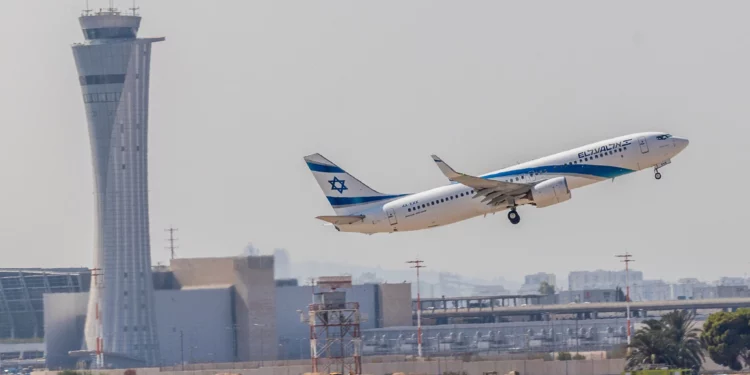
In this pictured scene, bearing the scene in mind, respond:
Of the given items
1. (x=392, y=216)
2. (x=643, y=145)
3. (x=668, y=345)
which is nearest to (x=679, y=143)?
(x=643, y=145)

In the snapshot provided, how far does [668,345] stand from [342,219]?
5409cm

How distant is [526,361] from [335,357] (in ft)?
60.9

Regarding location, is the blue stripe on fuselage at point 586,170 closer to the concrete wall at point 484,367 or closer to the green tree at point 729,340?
the concrete wall at point 484,367

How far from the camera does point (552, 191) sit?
4338 inches

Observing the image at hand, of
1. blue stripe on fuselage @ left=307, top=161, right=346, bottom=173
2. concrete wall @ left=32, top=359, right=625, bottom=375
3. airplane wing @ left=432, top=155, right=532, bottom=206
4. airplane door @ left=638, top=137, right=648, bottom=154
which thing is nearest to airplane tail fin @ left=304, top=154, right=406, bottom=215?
blue stripe on fuselage @ left=307, top=161, right=346, bottom=173

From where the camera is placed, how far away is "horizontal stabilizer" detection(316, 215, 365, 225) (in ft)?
360

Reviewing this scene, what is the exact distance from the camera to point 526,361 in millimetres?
156875

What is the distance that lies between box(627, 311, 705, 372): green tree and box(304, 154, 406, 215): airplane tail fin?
144 ft

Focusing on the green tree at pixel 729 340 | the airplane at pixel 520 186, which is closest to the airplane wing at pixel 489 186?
the airplane at pixel 520 186

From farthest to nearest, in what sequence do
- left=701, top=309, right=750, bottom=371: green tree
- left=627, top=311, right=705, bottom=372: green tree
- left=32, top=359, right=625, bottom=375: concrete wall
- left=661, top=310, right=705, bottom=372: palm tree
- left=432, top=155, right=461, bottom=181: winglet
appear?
left=701, top=309, right=750, bottom=371: green tree < left=661, top=310, right=705, bottom=372: palm tree < left=32, top=359, right=625, bottom=375: concrete wall < left=627, top=311, right=705, bottom=372: green tree < left=432, top=155, right=461, bottom=181: winglet

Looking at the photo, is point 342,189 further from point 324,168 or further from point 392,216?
point 392,216

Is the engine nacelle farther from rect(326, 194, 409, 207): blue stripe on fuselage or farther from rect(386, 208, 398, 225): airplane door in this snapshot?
rect(326, 194, 409, 207): blue stripe on fuselage

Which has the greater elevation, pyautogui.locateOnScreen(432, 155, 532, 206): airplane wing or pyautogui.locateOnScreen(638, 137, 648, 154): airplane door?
pyautogui.locateOnScreen(638, 137, 648, 154): airplane door

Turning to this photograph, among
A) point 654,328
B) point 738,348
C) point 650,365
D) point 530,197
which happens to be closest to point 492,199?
point 530,197
